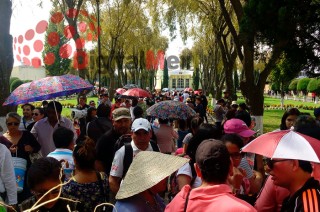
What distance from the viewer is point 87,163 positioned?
3457mm

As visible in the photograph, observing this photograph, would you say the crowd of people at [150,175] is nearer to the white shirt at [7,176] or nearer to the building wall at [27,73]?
the white shirt at [7,176]

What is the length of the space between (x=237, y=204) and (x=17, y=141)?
3.77 meters

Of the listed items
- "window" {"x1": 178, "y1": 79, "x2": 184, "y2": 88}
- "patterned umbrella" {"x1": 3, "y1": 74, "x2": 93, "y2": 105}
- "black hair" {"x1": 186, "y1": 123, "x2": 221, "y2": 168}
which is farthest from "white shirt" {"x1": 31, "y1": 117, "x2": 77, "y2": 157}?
"window" {"x1": 178, "y1": 79, "x2": 184, "y2": 88}

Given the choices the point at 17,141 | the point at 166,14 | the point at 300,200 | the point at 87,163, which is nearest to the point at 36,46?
the point at 166,14

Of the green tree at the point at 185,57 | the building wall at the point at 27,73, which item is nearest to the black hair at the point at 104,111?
the green tree at the point at 185,57

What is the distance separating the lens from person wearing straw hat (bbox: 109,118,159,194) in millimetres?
3980

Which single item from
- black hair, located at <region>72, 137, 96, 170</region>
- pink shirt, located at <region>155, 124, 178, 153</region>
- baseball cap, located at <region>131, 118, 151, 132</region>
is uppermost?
baseball cap, located at <region>131, 118, 151, 132</region>

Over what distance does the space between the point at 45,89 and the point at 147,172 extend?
167 inches

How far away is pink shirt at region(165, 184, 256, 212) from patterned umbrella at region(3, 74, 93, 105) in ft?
14.7

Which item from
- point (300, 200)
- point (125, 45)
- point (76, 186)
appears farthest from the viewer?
point (125, 45)

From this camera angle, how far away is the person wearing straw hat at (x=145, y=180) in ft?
8.48

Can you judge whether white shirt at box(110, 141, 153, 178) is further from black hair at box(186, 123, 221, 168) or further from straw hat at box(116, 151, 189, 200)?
straw hat at box(116, 151, 189, 200)

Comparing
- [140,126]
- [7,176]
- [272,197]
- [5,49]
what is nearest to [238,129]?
[140,126]

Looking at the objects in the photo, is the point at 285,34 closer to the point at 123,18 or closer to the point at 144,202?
the point at 144,202
